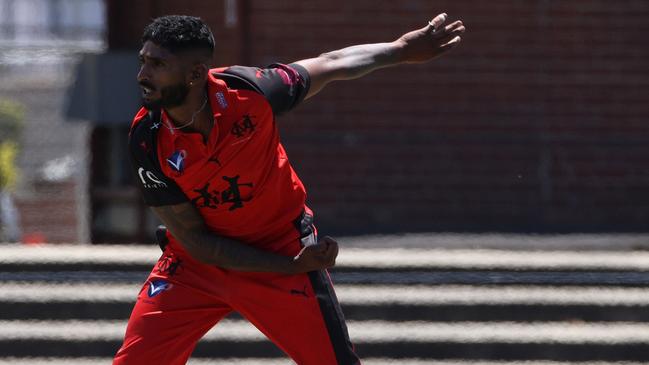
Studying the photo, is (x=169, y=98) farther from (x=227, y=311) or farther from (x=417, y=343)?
(x=417, y=343)

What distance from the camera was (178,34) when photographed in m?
3.80

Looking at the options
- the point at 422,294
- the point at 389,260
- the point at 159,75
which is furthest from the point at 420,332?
the point at 159,75

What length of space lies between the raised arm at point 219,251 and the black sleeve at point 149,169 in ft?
0.13

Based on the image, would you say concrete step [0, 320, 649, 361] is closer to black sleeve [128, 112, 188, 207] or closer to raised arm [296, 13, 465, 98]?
raised arm [296, 13, 465, 98]

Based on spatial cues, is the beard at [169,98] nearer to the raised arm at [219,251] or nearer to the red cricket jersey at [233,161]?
the red cricket jersey at [233,161]

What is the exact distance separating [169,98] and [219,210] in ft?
1.45

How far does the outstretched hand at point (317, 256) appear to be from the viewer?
3934 mm

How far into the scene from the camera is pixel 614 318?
6.58 m

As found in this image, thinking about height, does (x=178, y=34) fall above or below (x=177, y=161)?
above

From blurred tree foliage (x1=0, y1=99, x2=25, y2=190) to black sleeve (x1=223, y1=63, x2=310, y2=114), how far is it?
16.6 m

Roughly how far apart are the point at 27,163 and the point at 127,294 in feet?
65.6

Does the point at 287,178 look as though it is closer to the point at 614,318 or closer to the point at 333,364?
the point at 333,364

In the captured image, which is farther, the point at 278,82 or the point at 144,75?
A: the point at 278,82

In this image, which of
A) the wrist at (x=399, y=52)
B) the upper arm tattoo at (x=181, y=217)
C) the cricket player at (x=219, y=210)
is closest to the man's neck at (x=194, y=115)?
the cricket player at (x=219, y=210)
